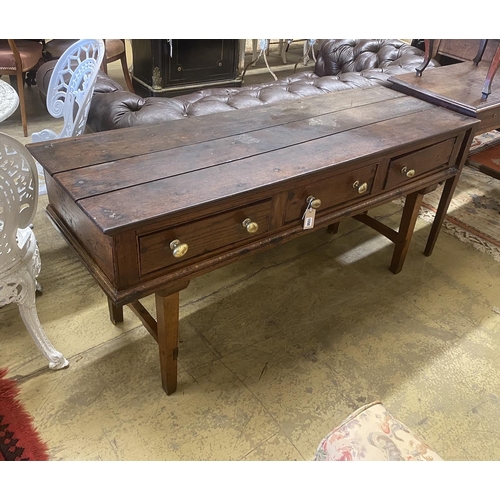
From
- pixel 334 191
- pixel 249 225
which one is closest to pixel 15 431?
pixel 249 225

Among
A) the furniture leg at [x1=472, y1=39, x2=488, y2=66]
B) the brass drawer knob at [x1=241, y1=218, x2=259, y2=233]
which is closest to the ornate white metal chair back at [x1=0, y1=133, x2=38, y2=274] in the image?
the brass drawer knob at [x1=241, y1=218, x2=259, y2=233]

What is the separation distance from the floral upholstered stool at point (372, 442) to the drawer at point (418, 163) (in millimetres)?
957

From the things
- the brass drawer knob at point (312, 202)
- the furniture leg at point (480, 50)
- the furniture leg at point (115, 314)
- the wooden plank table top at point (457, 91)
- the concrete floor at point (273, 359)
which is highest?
the furniture leg at point (480, 50)

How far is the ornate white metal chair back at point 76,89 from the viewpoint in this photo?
2021 mm

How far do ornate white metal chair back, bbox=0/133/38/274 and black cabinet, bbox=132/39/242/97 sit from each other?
2.60 metres

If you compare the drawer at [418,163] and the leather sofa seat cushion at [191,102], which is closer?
the drawer at [418,163]

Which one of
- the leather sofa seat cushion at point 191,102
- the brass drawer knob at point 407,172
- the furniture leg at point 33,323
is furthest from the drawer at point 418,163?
the furniture leg at point 33,323

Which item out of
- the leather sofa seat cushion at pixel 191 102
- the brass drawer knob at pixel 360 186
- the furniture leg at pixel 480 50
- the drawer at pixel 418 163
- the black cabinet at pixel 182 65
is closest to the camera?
the brass drawer knob at pixel 360 186

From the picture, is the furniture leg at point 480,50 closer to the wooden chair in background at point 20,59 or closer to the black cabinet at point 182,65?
the black cabinet at point 182,65

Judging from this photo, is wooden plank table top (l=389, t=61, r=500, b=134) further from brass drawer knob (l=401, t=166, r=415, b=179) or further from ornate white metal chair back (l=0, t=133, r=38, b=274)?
ornate white metal chair back (l=0, t=133, r=38, b=274)

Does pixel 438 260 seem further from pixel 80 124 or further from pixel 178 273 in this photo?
pixel 80 124

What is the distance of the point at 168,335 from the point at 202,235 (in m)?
0.38

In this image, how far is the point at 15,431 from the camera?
1.48 m

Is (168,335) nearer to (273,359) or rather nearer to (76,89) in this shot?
(273,359)
